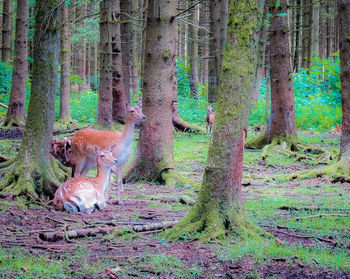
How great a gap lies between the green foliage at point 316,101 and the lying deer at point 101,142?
15.1m

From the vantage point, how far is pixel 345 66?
11.4 metres

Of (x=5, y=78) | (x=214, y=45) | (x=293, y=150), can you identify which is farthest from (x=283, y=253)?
(x=5, y=78)

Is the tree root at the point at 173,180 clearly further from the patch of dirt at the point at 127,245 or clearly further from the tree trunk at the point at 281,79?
the tree trunk at the point at 281,79

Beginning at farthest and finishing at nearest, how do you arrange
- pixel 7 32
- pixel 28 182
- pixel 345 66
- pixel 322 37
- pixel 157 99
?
pixel 322 37 < pixel 7 32 < pixel 345 66 < pixel 157 99 < pixel 28 182

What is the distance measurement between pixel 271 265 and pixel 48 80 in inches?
208

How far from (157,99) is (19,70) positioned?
36.7 ft

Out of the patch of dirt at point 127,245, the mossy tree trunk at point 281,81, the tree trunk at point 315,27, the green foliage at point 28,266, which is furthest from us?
the tree trunk at point 315,27

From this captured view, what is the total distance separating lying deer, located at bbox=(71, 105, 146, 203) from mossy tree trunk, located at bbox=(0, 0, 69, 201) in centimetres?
127

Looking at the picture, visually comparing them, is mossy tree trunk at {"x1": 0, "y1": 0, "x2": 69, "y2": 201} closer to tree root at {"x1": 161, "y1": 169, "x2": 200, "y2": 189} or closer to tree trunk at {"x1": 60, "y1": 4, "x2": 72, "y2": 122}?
tree root at {"x1": 161, "y1": 169, "x2": 200, "y2": 189}

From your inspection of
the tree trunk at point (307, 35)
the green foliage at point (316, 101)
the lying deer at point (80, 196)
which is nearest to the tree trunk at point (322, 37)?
the tree trunk at point (307, 35)

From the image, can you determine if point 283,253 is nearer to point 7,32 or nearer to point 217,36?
point 217,36

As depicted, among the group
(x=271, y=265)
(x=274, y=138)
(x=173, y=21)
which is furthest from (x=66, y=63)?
(x=271, y=265)

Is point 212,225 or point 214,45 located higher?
point 214,45

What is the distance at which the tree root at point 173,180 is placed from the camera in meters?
10.4
